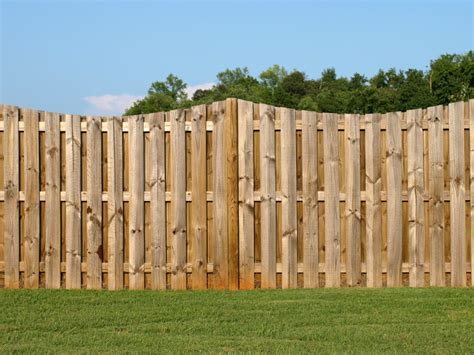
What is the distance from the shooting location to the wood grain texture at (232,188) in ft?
34.3

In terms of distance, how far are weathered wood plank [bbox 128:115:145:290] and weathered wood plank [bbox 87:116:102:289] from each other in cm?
41

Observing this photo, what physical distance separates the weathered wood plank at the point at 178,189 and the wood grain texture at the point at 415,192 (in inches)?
115

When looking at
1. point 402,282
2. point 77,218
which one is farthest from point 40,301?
point 402,282

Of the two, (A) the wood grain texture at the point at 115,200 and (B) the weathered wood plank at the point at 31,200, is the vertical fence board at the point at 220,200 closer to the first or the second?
(A) the wood grain texture at the point at 115,200

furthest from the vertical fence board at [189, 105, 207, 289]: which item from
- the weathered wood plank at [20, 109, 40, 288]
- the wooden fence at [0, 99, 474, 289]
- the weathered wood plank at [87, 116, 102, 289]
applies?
the weathered wood plank at [20, 109, 40, 288]

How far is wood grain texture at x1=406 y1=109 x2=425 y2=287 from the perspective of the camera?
35.2 ft

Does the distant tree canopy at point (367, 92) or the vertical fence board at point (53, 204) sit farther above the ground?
the distant tree canopy at point (367, 92)

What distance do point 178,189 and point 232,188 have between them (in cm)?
69

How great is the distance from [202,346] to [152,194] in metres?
3.72

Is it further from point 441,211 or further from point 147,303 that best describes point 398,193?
point 147,303

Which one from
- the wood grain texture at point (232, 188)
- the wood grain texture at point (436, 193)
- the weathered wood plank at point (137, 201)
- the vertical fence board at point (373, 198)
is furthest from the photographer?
the wood grain texture at point (436, 193)

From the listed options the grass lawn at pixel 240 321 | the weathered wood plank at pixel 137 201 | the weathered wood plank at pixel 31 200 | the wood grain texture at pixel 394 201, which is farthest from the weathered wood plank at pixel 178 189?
the wood grain texture at pixel 394 201

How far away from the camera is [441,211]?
1079cm

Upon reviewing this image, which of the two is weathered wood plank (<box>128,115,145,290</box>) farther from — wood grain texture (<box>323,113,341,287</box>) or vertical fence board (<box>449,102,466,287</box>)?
vertical fence board (<box>449,102,466,287</box>)
